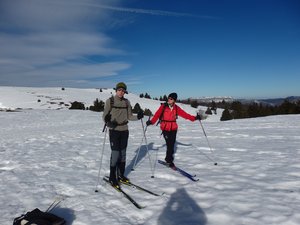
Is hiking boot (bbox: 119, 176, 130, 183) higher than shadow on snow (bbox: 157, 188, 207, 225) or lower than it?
higher

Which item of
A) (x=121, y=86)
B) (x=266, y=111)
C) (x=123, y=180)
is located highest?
(x=121, y=86)

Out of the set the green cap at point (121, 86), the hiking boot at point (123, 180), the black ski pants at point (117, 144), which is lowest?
the hiking boot at point (123, 180)

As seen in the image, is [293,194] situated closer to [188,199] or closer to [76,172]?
[188,199]

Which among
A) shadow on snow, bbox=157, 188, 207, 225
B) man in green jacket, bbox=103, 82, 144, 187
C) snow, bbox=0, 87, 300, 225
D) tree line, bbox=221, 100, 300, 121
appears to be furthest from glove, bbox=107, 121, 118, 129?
tree line, bbox=221, 100, 300, 121

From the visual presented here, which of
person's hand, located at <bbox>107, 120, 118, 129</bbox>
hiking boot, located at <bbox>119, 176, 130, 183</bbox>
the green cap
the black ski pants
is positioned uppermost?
the green cap

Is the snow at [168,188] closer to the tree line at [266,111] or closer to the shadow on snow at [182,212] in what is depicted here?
the shadow on snow at [182,212]

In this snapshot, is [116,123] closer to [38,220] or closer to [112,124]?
[112,124]

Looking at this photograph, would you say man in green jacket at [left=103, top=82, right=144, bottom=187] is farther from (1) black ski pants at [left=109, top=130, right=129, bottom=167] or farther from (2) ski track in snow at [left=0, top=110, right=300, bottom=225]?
(2) ski track in snow at [left=0, top=110, right=300, bottom=225]

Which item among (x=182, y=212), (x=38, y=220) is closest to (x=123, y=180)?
(x=182, y=212)

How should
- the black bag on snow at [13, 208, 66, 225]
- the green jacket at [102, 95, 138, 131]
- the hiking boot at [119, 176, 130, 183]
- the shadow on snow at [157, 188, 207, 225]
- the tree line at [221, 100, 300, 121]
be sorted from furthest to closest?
the tree line at [221, 100, 300, 121]
the hiking boot at [119, 176, 130, 183]
the green jacket at [102, 95, 138, 131]
the shadow on snow at [157, 188, 207, 225]
the black bag on snow at [13, 208, 66, 225]

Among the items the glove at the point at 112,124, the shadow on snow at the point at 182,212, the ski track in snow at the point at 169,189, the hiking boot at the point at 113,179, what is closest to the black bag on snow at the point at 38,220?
the ski track in snow at the point at 169,189

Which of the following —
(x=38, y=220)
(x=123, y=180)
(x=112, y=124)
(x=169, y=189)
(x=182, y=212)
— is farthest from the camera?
(x=123, y=180)

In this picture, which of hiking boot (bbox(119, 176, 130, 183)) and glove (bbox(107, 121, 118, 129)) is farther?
hiking boot (bbox(119, 176, 130, 183))

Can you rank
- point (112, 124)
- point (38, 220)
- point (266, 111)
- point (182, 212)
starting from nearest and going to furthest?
point (38, 220), point (182, 212), point (112, 124), point (266, 111)
